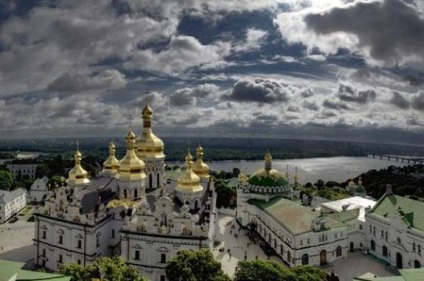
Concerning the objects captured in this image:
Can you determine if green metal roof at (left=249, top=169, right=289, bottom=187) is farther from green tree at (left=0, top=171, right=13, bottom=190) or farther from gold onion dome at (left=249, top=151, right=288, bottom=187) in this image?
green tree at (left=0, top=171, right=13, bottom=190)

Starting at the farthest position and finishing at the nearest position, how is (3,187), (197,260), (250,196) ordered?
(3,187) → (250,196) → (197,260)

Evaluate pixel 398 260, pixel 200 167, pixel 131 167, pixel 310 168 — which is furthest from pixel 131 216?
pixel 310 168

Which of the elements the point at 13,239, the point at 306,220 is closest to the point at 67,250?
the point at 13,239

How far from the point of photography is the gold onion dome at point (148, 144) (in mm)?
28328

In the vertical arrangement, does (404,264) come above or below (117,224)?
below

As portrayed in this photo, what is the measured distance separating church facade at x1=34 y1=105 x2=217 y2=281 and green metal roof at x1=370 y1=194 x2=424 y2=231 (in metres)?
11.6

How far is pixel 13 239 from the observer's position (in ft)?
99.5

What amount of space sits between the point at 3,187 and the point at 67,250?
27584 mm

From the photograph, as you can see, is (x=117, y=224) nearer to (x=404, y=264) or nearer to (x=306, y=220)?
(x=306, y=220)

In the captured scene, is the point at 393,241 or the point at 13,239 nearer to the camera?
the point at 393,241

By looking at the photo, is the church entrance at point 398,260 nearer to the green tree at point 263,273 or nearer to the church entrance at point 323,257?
the church entrance at point 323,257

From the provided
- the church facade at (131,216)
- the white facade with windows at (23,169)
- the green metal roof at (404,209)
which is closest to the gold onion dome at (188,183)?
the church facade at (131,216)

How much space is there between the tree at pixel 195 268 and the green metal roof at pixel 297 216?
9.60 meters

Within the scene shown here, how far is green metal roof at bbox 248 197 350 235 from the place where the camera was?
25.5 metres
